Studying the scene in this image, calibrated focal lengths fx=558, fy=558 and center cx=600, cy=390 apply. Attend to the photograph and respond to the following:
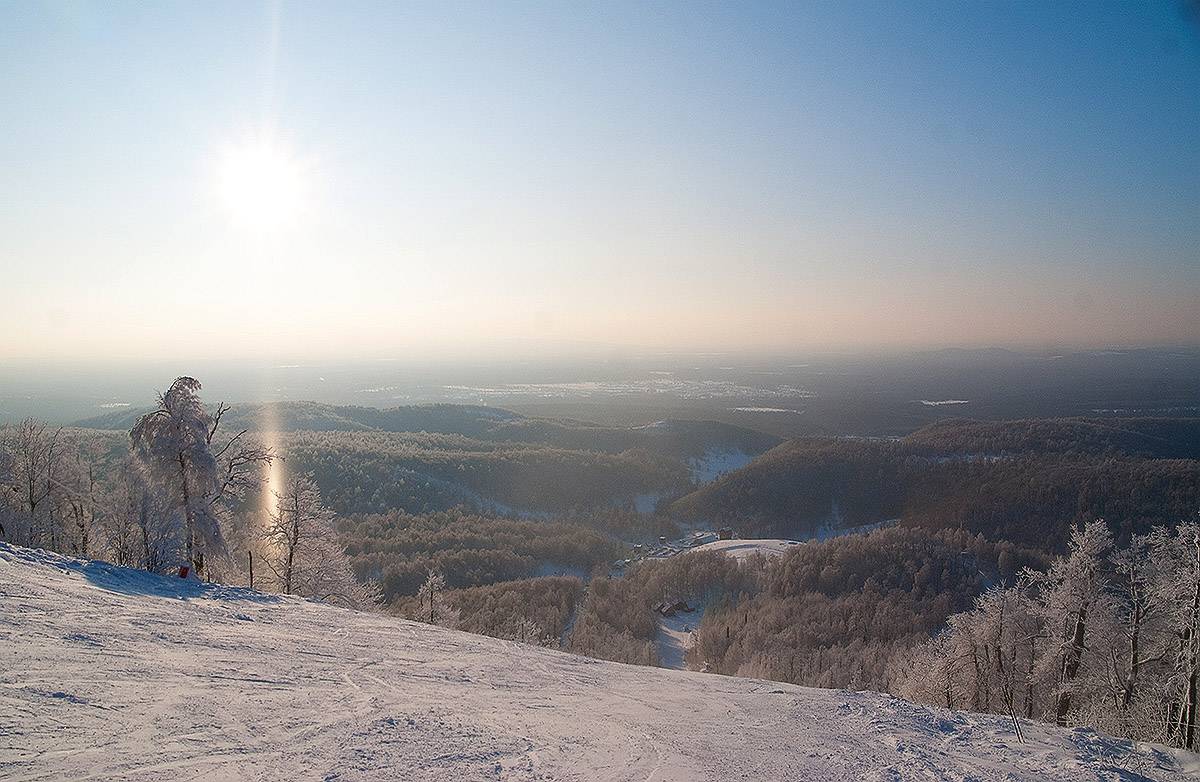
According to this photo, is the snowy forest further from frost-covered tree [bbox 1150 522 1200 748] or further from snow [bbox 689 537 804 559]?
snow [bbox 689 537 804 559]

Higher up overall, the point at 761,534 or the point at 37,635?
the point at 37,635

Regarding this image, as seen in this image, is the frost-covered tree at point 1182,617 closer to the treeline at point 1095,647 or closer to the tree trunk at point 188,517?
the treeline at point 1095,647

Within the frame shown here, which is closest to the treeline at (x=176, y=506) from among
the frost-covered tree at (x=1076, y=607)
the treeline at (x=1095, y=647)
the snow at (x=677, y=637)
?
the treeline at (x=1095, y=647)

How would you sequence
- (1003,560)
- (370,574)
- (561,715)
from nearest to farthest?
1. (561,715)
2. (370,574)
3. (1003,560)

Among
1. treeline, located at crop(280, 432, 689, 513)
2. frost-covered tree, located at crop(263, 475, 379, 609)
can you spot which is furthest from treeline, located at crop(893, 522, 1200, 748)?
treeline, located at crop(280, 432, 689, 513)

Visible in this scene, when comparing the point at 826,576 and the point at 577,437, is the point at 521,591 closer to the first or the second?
the point at 826,576

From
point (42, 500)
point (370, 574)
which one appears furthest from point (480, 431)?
point (42, 500)
